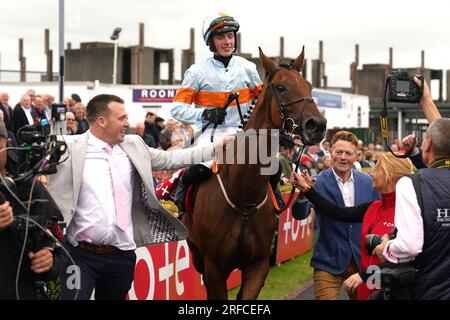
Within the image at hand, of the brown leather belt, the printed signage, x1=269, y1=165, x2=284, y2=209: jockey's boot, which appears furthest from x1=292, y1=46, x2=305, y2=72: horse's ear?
the printed signage

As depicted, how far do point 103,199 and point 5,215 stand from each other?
4.10ft

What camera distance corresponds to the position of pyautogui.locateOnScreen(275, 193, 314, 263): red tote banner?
40.7 ft

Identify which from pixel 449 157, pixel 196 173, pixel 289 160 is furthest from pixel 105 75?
pixel 449 157

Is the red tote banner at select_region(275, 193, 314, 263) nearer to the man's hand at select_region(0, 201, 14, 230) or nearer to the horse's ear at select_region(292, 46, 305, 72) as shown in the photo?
the horse's ear at select_region(292, 46, 305, 72)

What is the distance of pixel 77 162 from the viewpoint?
16.2ft

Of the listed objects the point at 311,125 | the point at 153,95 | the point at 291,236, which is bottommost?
Result: the point at 291,236

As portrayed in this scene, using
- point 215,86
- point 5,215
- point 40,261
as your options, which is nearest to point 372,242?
point 40,261

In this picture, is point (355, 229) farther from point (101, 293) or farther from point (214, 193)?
point (101, 293)

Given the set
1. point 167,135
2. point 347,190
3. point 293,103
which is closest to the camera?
point 293,103

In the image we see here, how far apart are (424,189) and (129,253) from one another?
2021 millimetres

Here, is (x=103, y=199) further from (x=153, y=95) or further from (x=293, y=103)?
(x=153, y=95)

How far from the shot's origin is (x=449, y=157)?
416 centimetres

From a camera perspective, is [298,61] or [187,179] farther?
[187,179]

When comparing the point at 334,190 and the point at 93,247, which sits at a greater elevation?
the point at 334,190
